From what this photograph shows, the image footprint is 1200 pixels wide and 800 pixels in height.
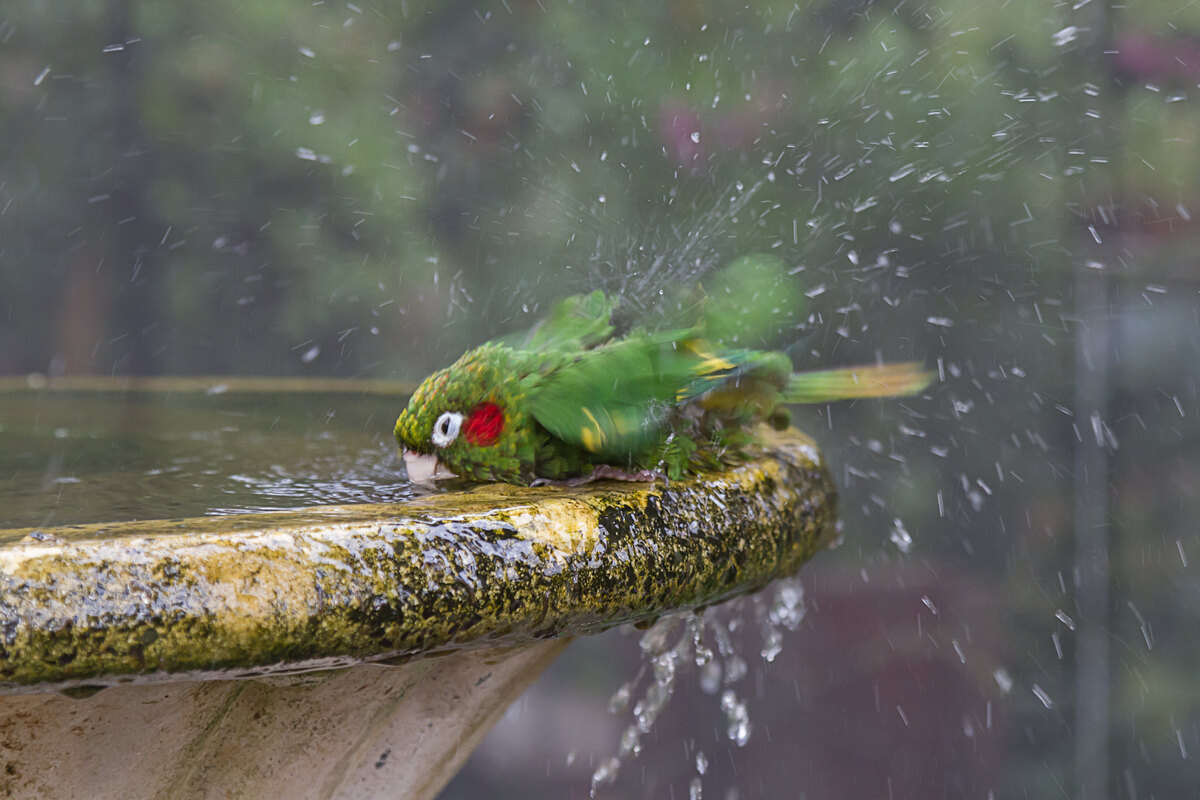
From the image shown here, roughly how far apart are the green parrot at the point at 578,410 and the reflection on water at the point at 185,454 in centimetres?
5

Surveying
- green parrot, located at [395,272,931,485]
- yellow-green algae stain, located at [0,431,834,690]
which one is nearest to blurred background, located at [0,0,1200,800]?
green parrot, located at [395,272,931,485]

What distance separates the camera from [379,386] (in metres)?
1.34

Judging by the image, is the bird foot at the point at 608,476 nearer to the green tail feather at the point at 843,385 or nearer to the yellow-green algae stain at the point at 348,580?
the yellow-green algae stain at the point at 348,580

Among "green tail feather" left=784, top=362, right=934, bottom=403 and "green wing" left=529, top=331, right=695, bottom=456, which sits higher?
"green wing" left=529, top=331, right=695, bottom=456

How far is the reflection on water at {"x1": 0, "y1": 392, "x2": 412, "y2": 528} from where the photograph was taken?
2.10 ft

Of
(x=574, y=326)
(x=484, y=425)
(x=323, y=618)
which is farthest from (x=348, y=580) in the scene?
(x=574, y=326)

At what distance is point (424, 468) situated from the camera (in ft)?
2.42

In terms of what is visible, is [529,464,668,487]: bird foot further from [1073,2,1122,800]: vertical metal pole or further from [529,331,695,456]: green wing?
[1073,2,1122,800]: vertical metal pole

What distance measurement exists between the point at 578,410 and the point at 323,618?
0.85ft

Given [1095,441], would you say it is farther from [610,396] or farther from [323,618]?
[323,618]

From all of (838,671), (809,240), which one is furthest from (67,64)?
(838,671)

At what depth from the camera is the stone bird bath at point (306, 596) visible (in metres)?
0.44

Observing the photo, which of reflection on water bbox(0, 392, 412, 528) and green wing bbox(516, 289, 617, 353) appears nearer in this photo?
reflection on water bbox(0, 392, 412, 528)

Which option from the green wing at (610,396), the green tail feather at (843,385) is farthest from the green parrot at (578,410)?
the green tail feather at (843,385)
